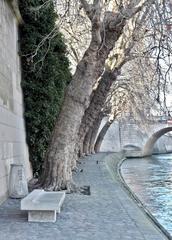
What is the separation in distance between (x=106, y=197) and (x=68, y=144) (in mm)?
1382

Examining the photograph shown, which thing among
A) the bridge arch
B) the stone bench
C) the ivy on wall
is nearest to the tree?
the ivy on wall

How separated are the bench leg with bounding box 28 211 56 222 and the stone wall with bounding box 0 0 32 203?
2.00 m

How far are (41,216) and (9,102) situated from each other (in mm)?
3946

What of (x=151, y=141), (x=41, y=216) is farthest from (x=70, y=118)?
(x=151, y=141)

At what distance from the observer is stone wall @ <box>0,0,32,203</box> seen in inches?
381

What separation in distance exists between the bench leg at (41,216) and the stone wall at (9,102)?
78.6 inches

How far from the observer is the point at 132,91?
1030 inches

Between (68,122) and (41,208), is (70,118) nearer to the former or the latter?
(68,122)

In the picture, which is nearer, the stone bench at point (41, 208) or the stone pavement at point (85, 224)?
the stone pavement at point (85, 224)

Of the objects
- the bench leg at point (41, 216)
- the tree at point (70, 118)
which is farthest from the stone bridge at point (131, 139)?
the bench leg at point (41, 216)

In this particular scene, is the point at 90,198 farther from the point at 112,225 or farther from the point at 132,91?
the point at 132,91

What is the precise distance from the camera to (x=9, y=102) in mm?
10617

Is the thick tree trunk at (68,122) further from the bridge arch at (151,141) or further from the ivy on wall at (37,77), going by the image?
the bridge arch at (151,141)

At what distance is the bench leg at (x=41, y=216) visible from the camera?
7180 millimetres
